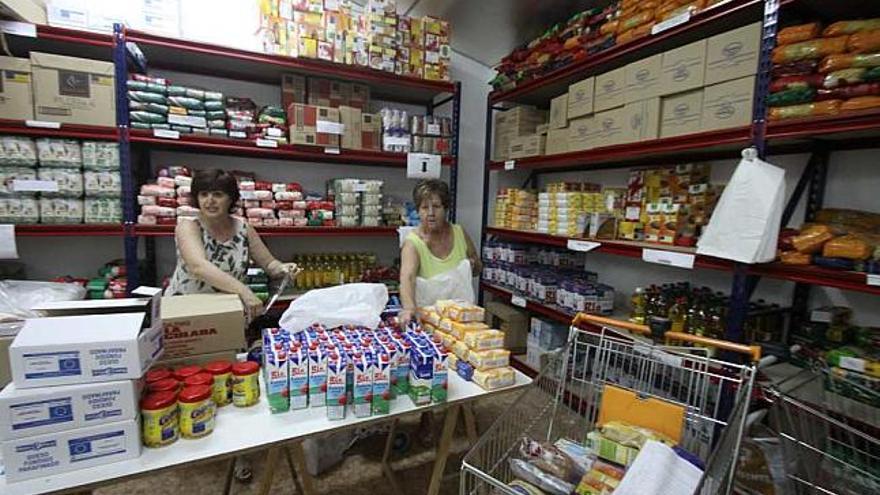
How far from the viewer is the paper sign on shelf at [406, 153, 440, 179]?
10.1ft

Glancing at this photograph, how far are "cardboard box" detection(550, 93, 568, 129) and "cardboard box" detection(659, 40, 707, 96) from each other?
2.27 feet

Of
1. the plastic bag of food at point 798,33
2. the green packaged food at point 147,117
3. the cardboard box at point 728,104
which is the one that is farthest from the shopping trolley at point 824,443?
the green packaged food at point 147,117

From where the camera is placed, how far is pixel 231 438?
106 centimetres

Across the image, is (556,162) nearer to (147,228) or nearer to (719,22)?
(719,22)

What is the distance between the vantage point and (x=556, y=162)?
2729mm

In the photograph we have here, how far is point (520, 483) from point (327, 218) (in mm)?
2409

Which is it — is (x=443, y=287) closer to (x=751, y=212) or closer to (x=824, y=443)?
(x=751, y=212)

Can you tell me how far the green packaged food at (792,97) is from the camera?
1479mm


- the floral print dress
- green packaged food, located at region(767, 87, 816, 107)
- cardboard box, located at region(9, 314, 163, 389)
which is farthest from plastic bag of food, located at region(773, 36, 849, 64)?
the floral print dress

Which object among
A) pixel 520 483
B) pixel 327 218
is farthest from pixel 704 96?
pixel 327 218

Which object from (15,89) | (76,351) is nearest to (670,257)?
(76,351)

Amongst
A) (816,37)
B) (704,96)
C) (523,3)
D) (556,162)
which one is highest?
(523,3)

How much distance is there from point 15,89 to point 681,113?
3.48 meters

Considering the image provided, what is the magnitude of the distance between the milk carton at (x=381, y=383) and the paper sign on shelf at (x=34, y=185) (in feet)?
7.68
